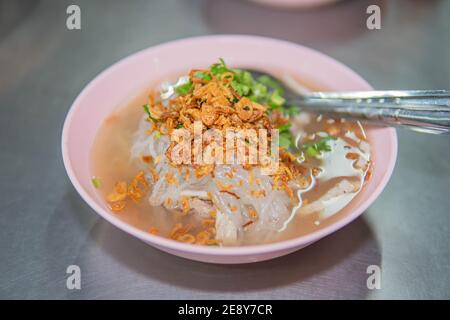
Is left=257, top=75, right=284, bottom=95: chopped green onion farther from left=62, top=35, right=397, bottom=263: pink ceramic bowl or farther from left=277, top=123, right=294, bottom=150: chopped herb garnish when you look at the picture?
left=277, top=123, right=294, bottom=150: chopped herb garnish

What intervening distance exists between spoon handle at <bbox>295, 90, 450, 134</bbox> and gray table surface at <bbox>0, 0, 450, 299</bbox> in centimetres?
38

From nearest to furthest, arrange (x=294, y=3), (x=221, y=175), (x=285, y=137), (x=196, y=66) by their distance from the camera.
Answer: (x=221, y=175), (x=285, y=137), (x=196, y=66), (x=294, y=3)

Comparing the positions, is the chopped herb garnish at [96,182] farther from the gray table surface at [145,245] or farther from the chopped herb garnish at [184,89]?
the chopped herb garnish at [184,89]

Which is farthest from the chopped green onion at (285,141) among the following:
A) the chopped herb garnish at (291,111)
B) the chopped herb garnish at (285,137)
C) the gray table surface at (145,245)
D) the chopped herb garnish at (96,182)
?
the chopped herb garnish at (96,182)

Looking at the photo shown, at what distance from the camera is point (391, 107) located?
156cm

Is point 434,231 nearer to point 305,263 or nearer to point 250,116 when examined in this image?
point 305,263

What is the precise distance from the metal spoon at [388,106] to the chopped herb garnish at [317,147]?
0.34 feet

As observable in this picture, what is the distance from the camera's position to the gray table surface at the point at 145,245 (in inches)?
61.8

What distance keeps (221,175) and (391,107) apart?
59 cm

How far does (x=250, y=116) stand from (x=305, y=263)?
0.52 meters

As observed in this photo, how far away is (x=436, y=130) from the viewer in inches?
57.6

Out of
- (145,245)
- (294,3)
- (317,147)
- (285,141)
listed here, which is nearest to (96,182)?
(145,245)

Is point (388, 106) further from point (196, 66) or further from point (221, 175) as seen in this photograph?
point (196, 66)

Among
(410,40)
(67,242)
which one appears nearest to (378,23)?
(410,40)
